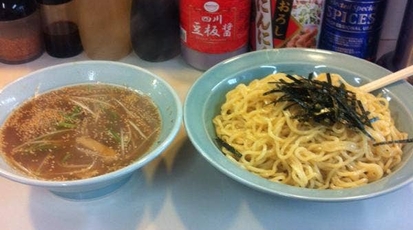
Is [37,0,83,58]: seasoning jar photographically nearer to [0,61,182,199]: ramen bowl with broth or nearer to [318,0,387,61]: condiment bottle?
[0,61,182,199]: ramen bowl with broth

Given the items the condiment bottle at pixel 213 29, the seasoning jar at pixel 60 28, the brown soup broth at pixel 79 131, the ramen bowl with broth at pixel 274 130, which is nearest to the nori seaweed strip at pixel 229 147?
the ramen bowl with broth at pixel 274 130

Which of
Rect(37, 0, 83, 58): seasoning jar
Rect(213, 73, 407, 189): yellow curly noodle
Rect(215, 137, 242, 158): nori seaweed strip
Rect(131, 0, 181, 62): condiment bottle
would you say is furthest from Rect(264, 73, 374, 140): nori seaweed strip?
Rect(37, 0, 83, 58): seasoning jar

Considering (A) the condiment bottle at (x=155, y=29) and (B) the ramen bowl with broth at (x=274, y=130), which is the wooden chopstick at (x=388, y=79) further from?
(A) the condiment bottle at (x=155, y=29)

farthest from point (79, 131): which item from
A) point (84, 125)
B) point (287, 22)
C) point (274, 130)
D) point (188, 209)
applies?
point (287, 22)

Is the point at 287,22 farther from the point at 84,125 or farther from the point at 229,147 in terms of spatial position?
the point at 84,125

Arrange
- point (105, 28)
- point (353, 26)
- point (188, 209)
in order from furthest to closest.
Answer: point (105, 28)
point (353, 26)
point (188, 209)
